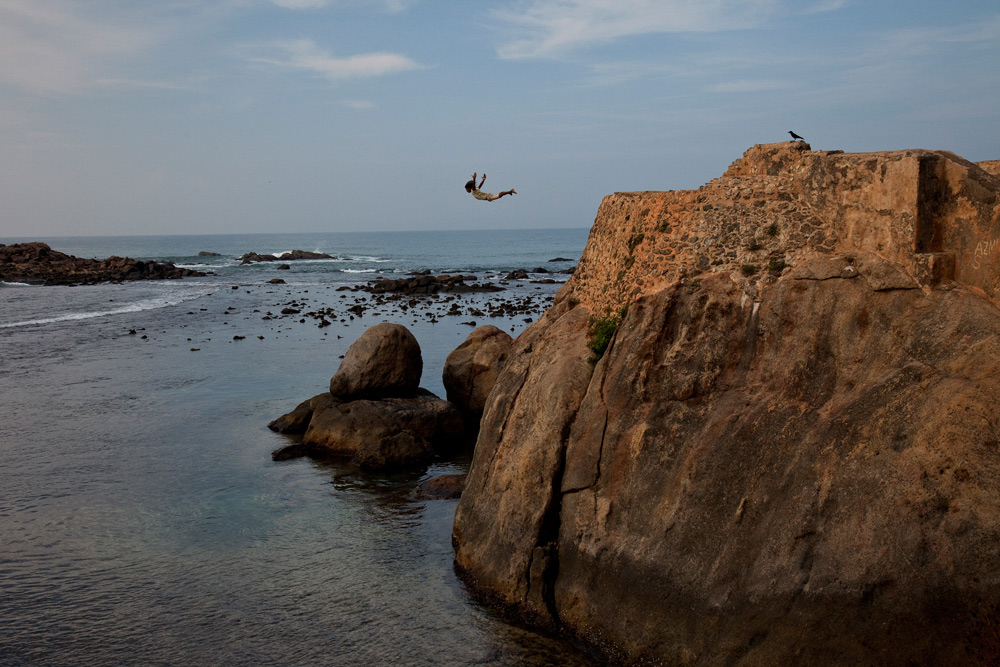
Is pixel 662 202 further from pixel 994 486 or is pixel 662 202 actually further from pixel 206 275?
pixel 206 275

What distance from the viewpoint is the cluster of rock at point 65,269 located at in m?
89.8

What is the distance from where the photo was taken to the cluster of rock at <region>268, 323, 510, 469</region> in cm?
2242

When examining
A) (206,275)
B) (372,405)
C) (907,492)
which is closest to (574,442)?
(907,492)

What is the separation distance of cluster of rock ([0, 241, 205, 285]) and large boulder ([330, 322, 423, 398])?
73.4m

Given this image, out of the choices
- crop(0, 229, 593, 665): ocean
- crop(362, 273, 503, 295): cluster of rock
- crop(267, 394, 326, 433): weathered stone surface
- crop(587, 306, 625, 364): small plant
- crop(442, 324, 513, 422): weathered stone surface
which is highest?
crop(587, 306, 625, 364): small plant

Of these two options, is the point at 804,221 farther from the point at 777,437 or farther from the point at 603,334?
the point at 603,334

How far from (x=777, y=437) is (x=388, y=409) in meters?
14.1

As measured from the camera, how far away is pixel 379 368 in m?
23.9

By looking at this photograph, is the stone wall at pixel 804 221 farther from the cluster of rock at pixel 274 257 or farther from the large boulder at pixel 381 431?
the cluster of rock at pixel 274 257

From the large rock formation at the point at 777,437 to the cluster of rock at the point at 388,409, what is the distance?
25.7 ft

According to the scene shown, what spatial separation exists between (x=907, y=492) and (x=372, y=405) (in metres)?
16.2

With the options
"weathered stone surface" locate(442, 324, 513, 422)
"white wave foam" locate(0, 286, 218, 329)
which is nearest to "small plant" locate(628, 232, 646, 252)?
"weathered stone surface" locate(442, 324, 513, 422)

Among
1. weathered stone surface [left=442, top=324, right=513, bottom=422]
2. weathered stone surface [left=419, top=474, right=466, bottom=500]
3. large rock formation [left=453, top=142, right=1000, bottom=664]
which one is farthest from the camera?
weathered stone surface [left=442, top=324, right=513, bottom=422]

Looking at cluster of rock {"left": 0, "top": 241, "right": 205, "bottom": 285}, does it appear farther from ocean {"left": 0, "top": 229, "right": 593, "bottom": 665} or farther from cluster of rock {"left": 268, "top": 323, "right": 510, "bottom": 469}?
cluster of rock {"left": 268, "top": 323, "right": 510, "bottom": 469}
